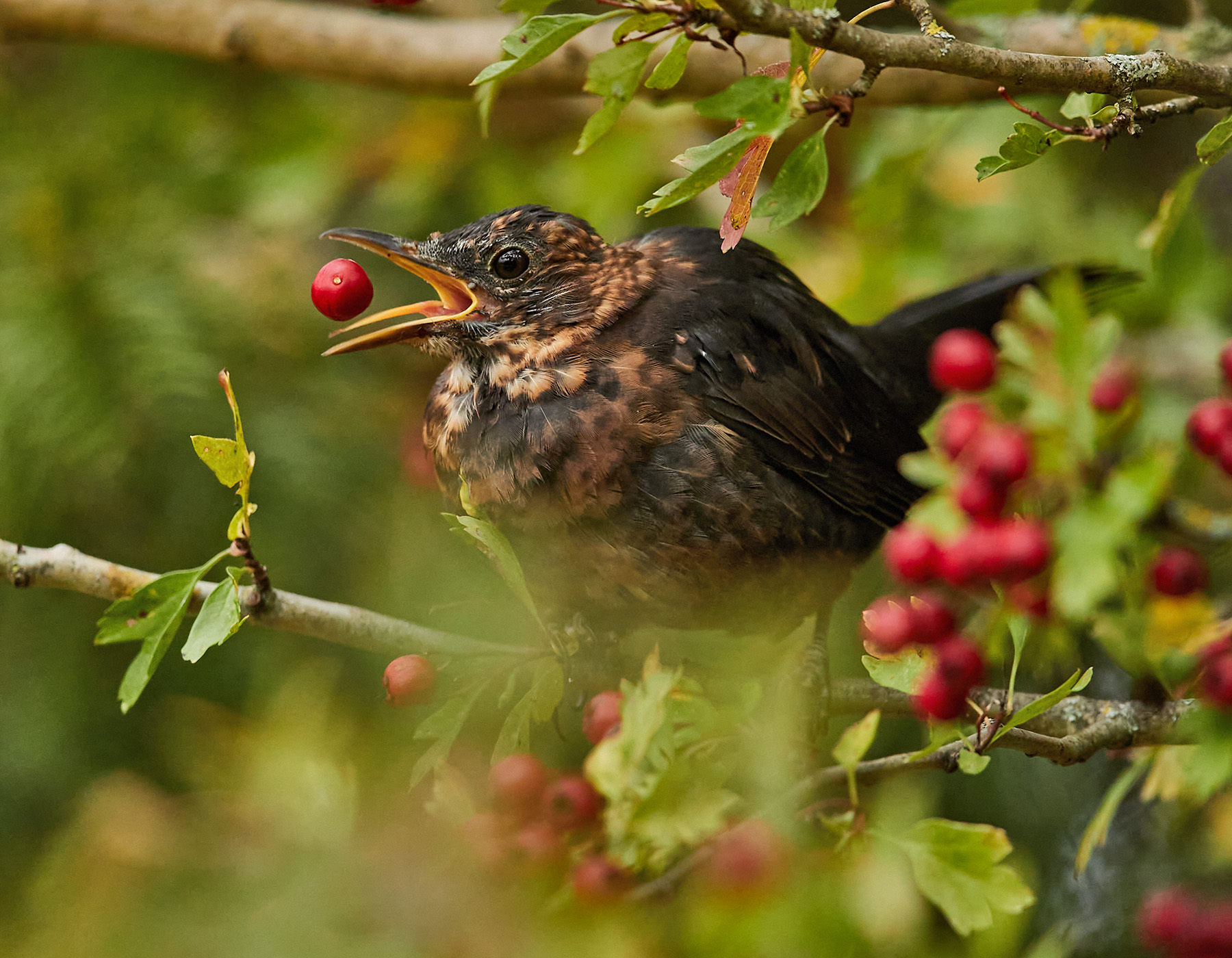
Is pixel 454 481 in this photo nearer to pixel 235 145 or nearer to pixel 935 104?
pixel 935 104

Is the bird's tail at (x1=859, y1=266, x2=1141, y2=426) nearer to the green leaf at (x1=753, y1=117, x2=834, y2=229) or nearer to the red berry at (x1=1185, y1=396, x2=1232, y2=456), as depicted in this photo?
the red berry at (x1=1185, y1=396, x2=1232, y2=456)

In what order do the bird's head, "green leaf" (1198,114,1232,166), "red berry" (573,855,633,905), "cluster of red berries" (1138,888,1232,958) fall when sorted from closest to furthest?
"green leaf" (1198,114,1232,166)
"red berry" (573,855,633,905)
"cluster of red berries" (1138,888,1232,958)
the bird's head

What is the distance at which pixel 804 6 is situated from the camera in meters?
1.43

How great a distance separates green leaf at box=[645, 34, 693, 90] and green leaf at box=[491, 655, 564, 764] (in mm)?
914

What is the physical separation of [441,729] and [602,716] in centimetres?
25

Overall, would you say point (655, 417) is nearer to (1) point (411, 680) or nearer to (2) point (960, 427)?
(1) point (411, 680)

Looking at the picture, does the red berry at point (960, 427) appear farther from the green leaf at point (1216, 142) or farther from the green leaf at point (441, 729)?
the green leaf at point (441, 729)

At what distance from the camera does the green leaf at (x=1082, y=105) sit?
1.67 meters

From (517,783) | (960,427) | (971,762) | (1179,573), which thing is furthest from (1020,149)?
(517,783)

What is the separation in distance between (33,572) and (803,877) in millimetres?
1296

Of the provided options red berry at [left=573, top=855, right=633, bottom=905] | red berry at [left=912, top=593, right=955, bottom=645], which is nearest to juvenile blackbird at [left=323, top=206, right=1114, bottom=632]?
red berry at [left=573, top=855, right=633, bottom=905]

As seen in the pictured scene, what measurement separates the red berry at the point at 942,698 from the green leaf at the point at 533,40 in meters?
0.91

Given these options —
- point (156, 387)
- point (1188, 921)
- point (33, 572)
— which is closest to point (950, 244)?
point (1188, 921)

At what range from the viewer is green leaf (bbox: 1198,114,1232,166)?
1.49 metres
